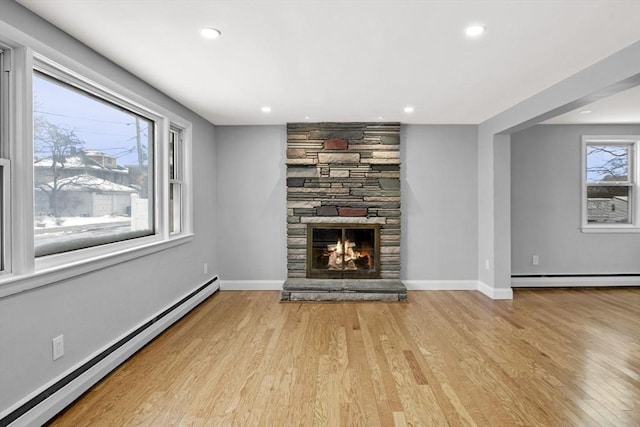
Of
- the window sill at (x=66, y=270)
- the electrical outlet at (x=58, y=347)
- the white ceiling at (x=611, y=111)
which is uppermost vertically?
the white ceiling at (x=611, y=111)

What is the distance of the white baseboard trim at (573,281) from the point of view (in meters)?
5.42

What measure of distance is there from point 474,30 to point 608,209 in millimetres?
4728

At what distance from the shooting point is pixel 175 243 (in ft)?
13.0

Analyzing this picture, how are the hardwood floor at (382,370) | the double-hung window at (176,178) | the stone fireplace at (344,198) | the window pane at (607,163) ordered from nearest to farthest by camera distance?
the hardwood floor at (382,370) < the double-hung window at (176,178) < the stone fireplace at (344,198) < the window pane at (607,163)

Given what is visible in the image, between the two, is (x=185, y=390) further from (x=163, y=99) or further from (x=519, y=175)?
(x=519, y=175)

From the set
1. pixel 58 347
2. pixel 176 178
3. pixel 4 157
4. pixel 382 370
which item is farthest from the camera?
pixel 176 178

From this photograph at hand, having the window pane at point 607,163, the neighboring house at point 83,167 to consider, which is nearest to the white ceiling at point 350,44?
the neighboring house at point 83,167

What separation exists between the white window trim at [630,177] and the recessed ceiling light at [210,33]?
5.37m

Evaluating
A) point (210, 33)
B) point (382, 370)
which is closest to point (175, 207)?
point (210, 33)

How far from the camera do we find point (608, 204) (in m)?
5.59

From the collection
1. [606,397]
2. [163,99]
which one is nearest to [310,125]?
[163,99]

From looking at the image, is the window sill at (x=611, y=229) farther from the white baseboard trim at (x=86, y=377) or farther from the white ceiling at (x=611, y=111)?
the white baseboard trim at (x=86, y=377)

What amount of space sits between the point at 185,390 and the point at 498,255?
3993 millimetres

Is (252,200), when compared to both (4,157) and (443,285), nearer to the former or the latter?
(443,285)
